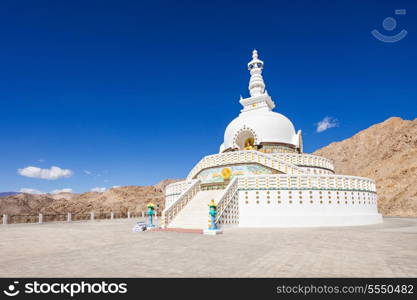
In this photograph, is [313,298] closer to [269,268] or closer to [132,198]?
[269,268]

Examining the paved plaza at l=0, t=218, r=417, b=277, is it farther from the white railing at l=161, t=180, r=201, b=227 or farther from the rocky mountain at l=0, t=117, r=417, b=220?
the rocky mountain at l=0, t=117, r=417, b=220

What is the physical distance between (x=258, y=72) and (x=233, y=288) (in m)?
37.3

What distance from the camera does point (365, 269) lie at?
6574mm

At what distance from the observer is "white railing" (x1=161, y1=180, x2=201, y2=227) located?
19.0m

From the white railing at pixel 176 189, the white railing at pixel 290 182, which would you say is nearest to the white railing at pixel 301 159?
the white railing at pixel 290 182

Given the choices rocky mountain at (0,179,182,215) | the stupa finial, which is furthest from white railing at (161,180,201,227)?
rocky mountain at (0,179,182,215)

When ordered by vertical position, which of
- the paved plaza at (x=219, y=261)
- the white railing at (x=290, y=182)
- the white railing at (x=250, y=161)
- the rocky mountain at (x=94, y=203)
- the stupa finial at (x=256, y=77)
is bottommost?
the rocky mountain at (x=94, y=203)

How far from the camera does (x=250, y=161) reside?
2403cm

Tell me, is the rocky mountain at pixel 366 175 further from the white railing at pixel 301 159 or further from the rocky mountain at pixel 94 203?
the white railing at pixel 301 159

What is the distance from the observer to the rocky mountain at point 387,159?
157ft

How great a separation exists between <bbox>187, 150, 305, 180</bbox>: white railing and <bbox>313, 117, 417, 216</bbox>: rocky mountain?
104 ft

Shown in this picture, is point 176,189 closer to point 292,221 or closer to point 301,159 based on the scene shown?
point 292,221

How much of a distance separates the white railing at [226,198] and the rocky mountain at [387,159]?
3657cm

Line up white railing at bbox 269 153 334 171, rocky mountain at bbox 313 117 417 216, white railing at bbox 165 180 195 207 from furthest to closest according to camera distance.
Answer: rocky mountain at bbox 313 117 417 216
white railing at bbox 269 153 334 171
white railing at bbox 165 180 195 207
